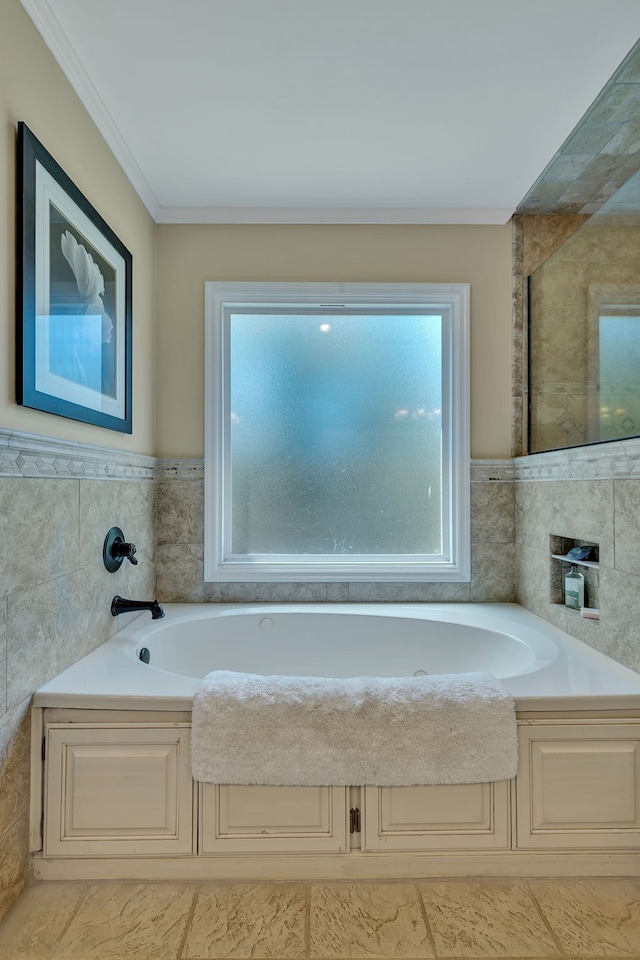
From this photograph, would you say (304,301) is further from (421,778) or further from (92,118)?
(421,778)

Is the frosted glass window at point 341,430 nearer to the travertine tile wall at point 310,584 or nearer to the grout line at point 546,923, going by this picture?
the travertine tile wall at point 310,584

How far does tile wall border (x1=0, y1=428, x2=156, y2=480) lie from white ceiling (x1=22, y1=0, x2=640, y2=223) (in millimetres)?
1154

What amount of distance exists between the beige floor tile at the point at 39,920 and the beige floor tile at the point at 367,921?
2.13 feet

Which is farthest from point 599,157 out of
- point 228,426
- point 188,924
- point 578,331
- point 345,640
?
point 188,924

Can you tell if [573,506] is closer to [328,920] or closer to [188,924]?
[328,920]

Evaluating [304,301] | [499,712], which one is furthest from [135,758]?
[304,301]

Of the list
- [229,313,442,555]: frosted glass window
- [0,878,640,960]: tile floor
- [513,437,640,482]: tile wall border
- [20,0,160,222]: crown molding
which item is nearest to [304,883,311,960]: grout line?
[0,878,640,960]: tile floor

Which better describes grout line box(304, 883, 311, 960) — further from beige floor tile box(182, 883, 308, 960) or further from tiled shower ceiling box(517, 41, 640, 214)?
tiled shower ceiling box(517, 41, 640, 214)

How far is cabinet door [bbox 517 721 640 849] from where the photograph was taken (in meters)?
1.57

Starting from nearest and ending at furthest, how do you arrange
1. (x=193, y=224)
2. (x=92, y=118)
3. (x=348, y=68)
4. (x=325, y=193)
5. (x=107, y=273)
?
(x=348, y=68)
(x=92, y=118)
(x=107, y=273)
(x=325, y=193)
(x=193, y=224)

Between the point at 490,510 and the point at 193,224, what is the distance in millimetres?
1992

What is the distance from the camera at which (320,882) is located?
61.4 inches

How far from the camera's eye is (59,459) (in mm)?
1684

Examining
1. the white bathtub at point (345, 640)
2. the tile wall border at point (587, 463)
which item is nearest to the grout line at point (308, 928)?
the white bathtub at point (345, 640)
